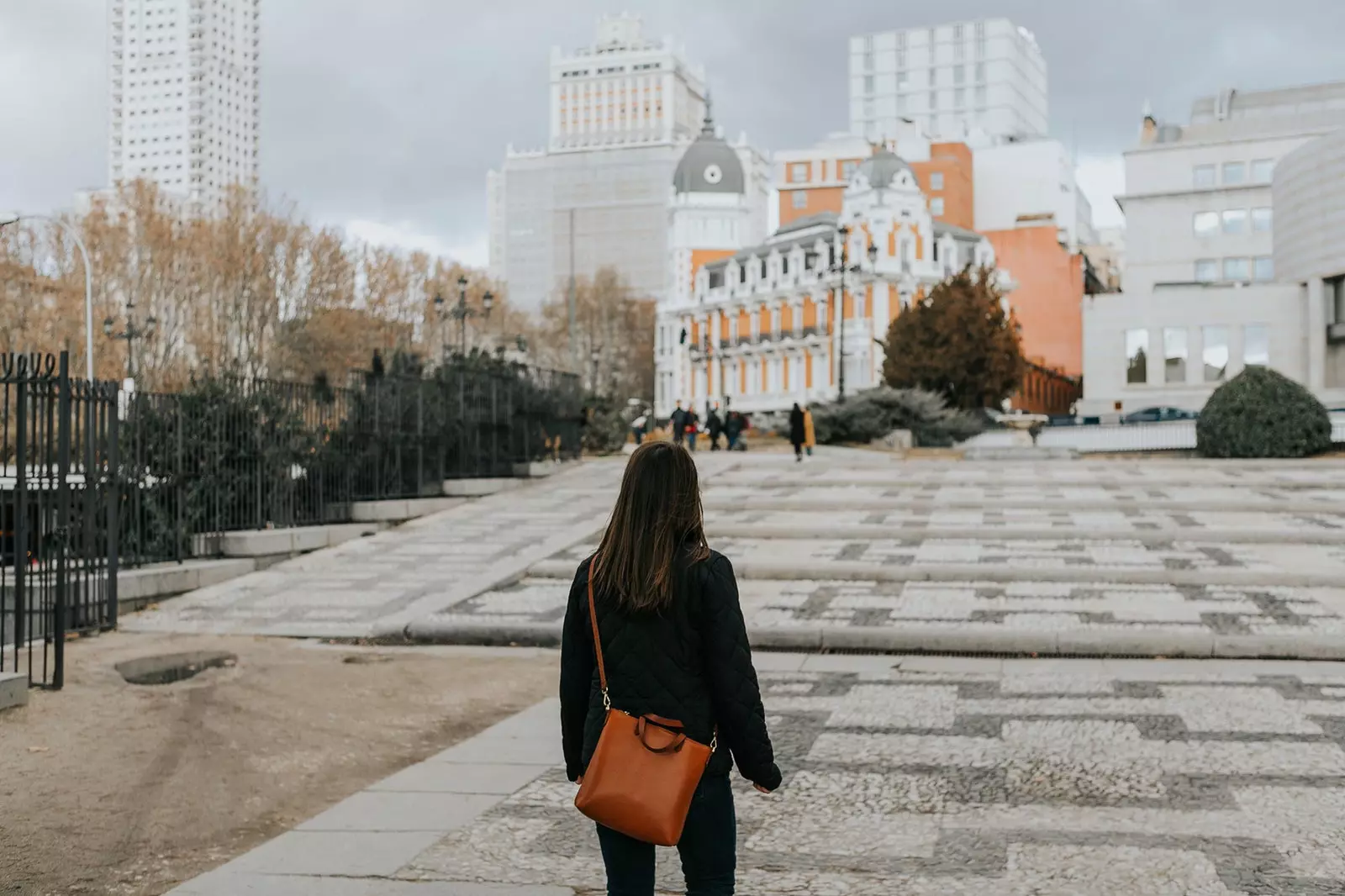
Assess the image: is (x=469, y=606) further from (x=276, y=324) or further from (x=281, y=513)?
(x=276, y=324)

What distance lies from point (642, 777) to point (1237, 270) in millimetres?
67285

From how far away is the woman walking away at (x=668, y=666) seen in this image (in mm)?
3697

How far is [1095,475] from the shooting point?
2725 centimetres

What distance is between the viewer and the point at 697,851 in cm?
370

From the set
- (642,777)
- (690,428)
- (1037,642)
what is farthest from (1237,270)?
(642,777)

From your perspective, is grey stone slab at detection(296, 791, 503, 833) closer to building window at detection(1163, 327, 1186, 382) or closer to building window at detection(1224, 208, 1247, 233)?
building window at detection(1163, 327, 1186, 382)

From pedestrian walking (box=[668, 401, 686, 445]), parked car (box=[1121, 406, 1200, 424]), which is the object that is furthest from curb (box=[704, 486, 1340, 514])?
parked car (box=[1121, 406, 1200, 424])

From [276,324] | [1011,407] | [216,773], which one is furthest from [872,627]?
[1011,407]

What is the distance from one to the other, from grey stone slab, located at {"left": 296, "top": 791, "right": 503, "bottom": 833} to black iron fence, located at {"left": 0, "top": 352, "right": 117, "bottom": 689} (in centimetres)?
444

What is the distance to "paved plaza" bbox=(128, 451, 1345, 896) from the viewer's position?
556cm

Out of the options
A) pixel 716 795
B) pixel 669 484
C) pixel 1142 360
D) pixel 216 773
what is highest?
pixel 1142 360

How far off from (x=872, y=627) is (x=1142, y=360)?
4651cm

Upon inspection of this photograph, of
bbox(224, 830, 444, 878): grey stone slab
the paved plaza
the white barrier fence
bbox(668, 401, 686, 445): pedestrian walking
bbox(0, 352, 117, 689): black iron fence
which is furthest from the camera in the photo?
the white barrier fence

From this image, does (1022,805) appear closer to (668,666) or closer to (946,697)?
(946,697)
